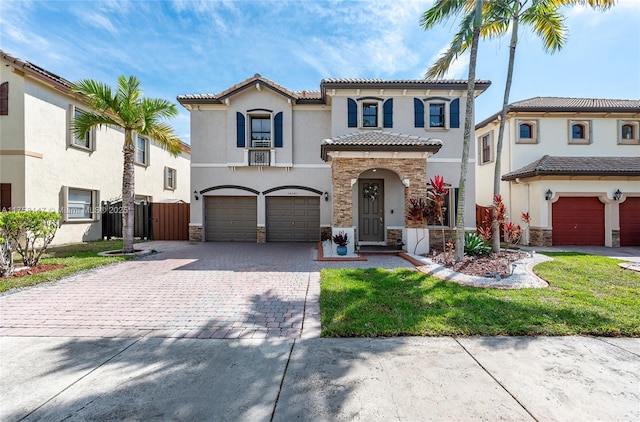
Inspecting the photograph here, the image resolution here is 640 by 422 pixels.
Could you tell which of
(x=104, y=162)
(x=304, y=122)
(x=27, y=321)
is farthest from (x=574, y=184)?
(x=104, y=162)

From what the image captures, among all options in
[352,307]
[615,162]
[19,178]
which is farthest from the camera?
[615,162]

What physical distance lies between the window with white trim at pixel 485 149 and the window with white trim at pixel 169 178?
2136 cm

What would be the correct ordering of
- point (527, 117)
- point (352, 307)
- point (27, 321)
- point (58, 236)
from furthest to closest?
point (527, 117)
point (58, 236)
point (352, 307)
point (27, 321)

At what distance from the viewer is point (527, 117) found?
14219 millimetres

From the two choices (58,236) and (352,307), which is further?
(58,236)

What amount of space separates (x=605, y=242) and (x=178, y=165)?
2641cm

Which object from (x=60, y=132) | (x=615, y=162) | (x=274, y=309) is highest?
(x=60, y=132)

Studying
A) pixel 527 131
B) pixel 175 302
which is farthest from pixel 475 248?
pixel 527 131

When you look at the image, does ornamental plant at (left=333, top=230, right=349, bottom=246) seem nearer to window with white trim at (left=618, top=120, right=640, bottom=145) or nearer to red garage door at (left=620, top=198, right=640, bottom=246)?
red garage door at (left=620, top=198, right=640, bottom=246)

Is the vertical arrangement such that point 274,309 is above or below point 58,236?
below

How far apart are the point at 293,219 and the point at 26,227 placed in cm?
927

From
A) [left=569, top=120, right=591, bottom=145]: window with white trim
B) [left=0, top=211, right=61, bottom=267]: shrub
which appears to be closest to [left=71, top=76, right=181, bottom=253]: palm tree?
[left=0, top=211, right=61, bottom=267]: shrub

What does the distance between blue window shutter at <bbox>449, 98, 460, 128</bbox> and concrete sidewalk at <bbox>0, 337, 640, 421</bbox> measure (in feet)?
35.8

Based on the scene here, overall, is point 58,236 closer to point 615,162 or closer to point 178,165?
point 178,165
